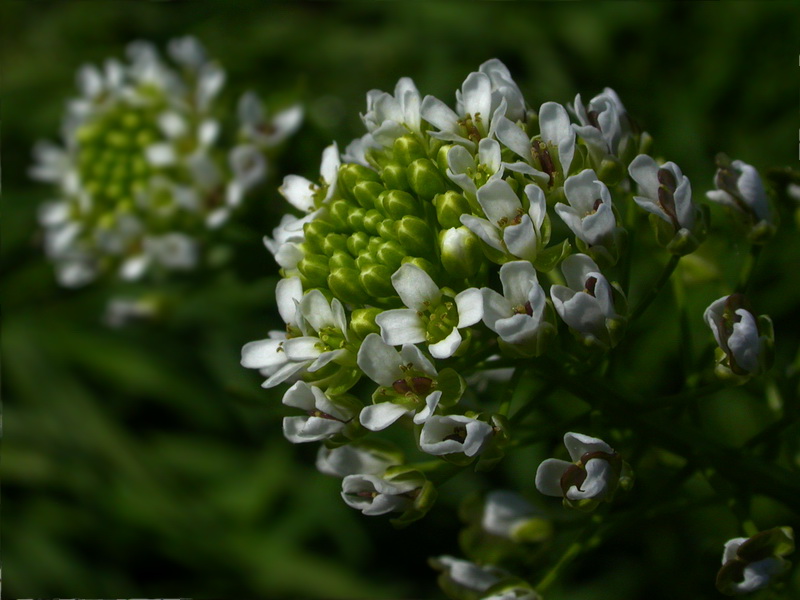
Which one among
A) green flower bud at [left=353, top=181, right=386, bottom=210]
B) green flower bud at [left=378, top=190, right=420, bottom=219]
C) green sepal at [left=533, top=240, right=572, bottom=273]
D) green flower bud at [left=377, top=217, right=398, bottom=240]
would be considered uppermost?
green flower bud at [left=353, top=181, right=386, bottom=210]

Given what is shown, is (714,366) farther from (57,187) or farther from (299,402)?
(57,187)

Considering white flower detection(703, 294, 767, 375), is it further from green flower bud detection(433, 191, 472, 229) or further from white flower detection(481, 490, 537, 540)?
white flower detection(481, 490, 537, 540)

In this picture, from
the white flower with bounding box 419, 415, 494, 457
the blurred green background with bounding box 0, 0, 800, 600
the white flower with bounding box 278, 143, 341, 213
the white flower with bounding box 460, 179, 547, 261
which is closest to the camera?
the white flower with bounding box 419, 415, 494, 457

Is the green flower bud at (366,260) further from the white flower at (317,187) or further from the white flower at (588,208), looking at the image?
the white flower at (588,208)

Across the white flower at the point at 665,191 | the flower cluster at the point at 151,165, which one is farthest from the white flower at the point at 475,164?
the flower cluster at the point at 151,165

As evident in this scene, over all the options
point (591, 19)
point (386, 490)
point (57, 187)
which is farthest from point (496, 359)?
point (57, 187)

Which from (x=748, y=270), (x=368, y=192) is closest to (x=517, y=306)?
(x=368, y=192)

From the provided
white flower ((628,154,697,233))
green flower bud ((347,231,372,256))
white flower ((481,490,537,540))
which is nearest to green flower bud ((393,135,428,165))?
green flower bud ((347,231,372,256))
